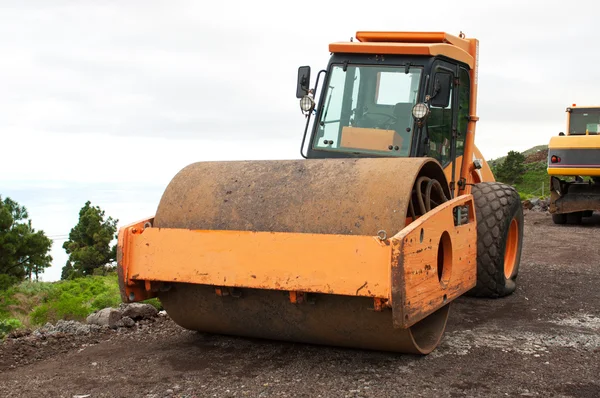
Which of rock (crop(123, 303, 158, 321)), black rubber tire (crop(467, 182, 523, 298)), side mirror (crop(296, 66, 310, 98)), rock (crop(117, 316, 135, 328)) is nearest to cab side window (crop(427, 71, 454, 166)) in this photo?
black rubber tire (crop(467, 182, 523, 298))

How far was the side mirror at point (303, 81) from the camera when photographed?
709 cm

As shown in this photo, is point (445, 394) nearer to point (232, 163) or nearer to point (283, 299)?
point (283, 299)

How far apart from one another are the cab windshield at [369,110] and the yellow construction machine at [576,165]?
1064 cm

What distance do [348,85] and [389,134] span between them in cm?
76

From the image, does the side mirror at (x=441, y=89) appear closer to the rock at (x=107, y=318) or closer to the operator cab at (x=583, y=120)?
the rock at (x=107, y=318)

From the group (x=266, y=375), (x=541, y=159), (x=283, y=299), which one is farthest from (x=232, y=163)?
(x=541, y=159)

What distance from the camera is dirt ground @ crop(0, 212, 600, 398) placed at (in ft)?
14.7

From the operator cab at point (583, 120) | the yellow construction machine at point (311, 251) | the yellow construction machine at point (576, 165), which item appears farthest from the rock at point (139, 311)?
the operator cab at point (583, 120)

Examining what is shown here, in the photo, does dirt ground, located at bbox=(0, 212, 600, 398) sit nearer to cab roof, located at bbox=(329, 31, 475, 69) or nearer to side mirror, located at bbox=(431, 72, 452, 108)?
side mirror, located at bbox=(431, 72, 452, 108)

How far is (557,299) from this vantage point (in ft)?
25.4

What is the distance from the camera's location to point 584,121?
16.9 meters

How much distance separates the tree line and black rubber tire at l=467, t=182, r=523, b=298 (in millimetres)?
18334

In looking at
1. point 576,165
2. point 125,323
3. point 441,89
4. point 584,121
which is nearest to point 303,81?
point 441,89

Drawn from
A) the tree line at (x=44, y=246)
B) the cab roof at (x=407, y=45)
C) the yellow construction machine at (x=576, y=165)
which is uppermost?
the cab roof at (x=407, y=45)
